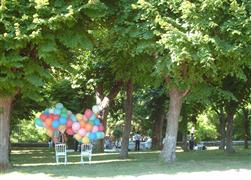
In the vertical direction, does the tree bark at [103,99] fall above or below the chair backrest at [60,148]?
above

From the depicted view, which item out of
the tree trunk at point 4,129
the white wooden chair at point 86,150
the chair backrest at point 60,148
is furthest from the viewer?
the chair backrest at point 60,148

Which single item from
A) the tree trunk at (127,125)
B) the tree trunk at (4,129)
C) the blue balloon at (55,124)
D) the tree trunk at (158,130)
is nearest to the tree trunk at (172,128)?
the tree trunk at (127,125)

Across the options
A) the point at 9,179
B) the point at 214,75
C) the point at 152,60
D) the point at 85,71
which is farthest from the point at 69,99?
the point at 9,179

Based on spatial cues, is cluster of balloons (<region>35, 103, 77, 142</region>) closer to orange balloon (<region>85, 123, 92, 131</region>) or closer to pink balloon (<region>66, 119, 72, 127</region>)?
pink balloon (<region>66, 119, 72, 127</region>)

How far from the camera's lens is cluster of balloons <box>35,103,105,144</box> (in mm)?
22500

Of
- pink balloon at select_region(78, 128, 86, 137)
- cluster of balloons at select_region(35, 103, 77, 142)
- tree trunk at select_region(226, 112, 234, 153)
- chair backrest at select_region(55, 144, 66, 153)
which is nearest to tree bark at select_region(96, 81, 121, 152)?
tree trunk at select_region(226, 112, 234, 153)

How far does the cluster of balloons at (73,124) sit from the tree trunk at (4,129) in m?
3.24

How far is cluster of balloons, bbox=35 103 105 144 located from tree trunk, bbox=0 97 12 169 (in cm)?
324

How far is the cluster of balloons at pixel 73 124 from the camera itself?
73.8 ft

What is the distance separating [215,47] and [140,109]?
28.0 m

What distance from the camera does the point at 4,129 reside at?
19547 mm

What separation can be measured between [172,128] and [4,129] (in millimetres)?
7385

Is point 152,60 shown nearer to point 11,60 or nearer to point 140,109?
point 11,60

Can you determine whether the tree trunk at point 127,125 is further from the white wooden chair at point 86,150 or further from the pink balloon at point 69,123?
the pink balloon at point 69,123
